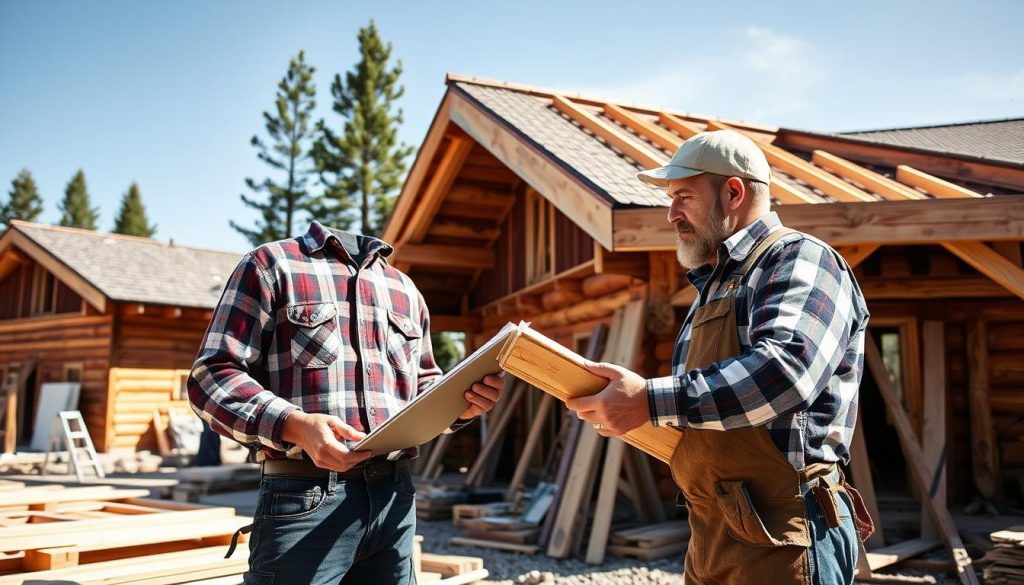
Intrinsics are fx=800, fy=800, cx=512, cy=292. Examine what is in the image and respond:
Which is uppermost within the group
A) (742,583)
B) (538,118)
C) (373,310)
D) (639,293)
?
(538,118)

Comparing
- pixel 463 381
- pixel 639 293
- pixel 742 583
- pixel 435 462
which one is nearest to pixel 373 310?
pixel 463 381

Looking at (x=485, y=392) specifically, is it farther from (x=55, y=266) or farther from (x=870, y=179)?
(x=55, y=266)

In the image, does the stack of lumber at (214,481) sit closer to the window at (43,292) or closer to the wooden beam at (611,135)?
→ the wooden beam at (611,135)

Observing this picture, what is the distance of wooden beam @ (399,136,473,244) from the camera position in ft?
38.3

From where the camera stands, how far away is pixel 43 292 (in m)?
21.1

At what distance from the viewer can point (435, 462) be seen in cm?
1295

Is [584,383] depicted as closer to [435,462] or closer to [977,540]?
[977,540]

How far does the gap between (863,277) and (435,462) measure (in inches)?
285

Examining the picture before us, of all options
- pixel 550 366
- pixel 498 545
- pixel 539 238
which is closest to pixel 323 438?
pixel 550 366

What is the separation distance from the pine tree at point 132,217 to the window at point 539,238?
40.8 metres

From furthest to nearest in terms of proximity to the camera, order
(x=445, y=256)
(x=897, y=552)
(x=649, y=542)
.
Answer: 1. (x=445, y=256)
2. (x=649, y=542)
3. (x=897, y=552)

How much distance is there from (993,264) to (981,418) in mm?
3356

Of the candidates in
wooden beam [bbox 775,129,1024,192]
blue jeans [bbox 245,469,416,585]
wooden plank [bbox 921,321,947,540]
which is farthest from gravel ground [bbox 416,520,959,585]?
blue jeans [bbox 245,469,416,585]

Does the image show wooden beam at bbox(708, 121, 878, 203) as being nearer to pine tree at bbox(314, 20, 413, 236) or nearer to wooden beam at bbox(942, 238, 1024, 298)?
wooden beam at bbox(942, 238, 1024, 298)
